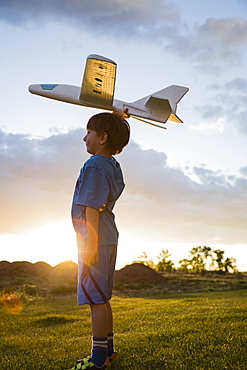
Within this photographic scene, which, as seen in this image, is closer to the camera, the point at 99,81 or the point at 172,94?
the point at 99,81

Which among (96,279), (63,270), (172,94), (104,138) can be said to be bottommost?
(96,279)

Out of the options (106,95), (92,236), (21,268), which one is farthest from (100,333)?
(21,268)

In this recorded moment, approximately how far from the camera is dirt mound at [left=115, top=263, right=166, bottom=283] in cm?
4809

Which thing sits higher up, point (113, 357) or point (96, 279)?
point (96, 279)

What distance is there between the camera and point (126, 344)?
14.0ft

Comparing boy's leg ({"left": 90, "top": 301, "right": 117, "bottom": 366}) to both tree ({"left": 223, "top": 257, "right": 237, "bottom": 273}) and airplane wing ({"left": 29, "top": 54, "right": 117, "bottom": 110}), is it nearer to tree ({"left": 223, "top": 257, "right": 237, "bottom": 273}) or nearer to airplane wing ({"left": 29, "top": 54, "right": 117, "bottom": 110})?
airplane wing ({"left": 29, "top": 54, "right": 117, "bottom": 110})

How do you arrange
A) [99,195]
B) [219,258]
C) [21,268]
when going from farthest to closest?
[219,258] → [21,268] → [99,195]

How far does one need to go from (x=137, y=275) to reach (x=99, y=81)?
4656 centimetres

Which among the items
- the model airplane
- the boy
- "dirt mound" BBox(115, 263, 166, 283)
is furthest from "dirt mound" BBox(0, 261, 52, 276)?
the boy

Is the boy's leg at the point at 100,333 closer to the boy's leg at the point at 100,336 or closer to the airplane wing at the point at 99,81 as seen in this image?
the boy's leg at the point at 100,336

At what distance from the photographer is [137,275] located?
4975cm

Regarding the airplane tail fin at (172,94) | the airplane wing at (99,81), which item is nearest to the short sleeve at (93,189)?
the airplane wing at (99,81)

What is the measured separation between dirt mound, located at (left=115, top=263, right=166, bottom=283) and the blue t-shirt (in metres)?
45.2

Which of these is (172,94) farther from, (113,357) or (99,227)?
(113,357)
